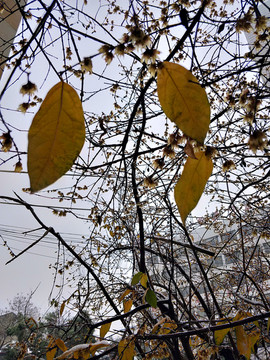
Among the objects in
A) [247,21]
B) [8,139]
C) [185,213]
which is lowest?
[185,213]

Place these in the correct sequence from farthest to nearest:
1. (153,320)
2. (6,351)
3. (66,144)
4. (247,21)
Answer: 1. (6,351)
2. (153,320)
3. (247,21)
4. (66,144)

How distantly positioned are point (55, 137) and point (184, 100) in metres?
0.14

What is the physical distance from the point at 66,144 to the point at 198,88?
0.16 metres

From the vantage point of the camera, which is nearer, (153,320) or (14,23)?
(153,320)

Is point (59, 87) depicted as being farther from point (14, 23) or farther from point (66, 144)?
point (14, 23)

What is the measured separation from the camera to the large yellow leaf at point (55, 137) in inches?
8.2

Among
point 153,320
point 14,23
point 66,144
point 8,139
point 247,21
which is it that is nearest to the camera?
point 66,144

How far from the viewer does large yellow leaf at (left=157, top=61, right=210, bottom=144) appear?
24 cm

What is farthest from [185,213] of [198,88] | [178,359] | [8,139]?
[178,359]

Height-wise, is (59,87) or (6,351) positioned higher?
(59,87)

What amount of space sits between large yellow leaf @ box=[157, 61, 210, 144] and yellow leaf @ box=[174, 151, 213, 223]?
6 cm

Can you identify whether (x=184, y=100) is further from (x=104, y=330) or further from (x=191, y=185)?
(x=104, y=330)

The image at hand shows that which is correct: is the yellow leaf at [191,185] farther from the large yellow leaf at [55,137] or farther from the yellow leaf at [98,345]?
the yellow leaf at [98,345]

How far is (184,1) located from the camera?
1.33 m
